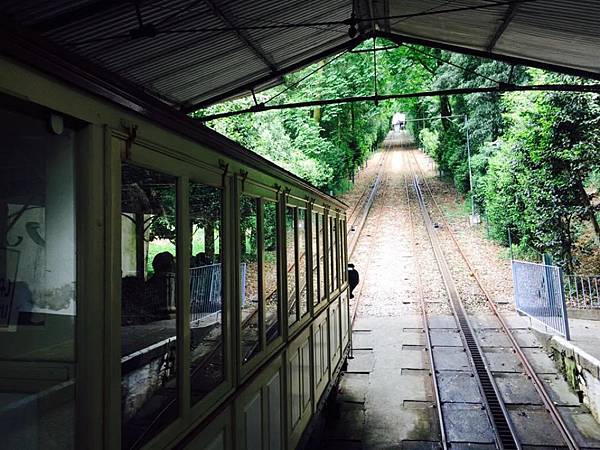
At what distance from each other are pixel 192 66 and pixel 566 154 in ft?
27.3

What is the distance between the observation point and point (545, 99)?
34.5ft

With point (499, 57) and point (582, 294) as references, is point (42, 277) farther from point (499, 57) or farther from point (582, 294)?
point (582, 294)

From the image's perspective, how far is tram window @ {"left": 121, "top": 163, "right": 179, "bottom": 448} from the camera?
5.65ft

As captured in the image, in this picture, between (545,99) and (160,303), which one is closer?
(160,303)

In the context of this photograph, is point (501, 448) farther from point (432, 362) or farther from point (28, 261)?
point (28, 261)

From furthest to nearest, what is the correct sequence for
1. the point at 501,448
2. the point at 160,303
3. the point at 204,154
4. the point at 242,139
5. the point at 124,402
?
the point at 242,139
the point at 501,448
the point at 204,154
the point at 160,303
the point at 124,402

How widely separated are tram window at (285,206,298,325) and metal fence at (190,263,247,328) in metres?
1.36

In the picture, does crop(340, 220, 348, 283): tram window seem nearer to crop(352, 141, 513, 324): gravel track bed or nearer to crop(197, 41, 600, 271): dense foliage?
crop(197, 41, 600, 271): dense foliage

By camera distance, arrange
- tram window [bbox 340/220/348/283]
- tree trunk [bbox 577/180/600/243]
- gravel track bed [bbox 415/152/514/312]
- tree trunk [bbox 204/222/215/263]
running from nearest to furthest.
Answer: tree trunk [bbox 204/222/215/263], tram window [bbox 340/220/348/283], tree trunk [bbox 577/180/600/243], gravel track bed [bbox 415/152/514/312]

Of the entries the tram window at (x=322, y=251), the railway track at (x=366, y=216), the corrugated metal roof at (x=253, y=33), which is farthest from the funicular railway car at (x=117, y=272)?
the railway track at (x=366, y=216)

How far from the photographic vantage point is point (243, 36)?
5.92 meters

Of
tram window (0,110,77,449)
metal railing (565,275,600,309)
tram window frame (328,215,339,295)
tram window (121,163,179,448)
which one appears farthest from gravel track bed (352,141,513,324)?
tram window (0,110,77,449)

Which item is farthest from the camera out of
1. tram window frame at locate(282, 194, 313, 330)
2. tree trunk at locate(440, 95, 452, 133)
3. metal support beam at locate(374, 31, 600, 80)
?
tree trunk at locate(440, 95, 452, 133)

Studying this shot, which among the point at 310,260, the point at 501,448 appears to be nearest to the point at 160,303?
the point at 310,260
